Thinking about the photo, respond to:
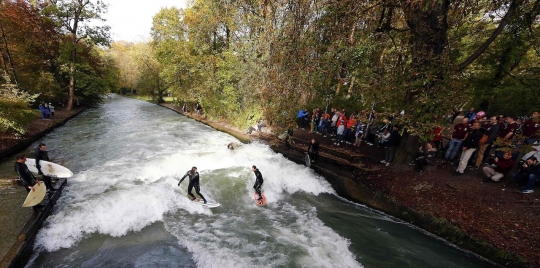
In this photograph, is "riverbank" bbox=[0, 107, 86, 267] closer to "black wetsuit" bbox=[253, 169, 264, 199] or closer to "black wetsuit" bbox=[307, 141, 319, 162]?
"black wetsuit" bbox=[253, 169, 264, 199]

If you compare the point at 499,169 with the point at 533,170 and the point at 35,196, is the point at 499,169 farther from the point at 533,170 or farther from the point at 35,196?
the point at 35,196

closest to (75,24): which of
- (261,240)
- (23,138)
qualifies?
(23,138)

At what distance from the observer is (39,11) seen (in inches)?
941

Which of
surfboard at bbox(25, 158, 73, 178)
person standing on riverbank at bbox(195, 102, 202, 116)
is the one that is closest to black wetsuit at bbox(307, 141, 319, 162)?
surfboard at bbox(25, 158, 73, 178)

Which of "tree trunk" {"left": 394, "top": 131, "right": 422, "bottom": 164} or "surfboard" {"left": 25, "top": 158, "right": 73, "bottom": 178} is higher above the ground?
"tree trunk" {"left": 394, "top": 131, "right": 422, "bottom": 164}

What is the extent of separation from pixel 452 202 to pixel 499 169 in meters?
2.24

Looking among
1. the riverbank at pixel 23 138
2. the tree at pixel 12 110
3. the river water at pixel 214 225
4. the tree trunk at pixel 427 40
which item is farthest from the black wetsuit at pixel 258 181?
the riverbank at pixel 23 138

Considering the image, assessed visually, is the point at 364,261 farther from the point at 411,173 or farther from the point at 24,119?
the point at 24,119

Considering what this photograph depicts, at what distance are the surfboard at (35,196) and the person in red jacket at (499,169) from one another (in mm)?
15559

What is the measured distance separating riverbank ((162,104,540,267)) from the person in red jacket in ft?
0.87

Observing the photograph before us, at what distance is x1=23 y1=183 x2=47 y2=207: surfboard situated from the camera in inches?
287

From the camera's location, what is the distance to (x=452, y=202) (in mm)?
8570

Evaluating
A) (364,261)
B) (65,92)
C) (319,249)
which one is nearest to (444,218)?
(364,261)

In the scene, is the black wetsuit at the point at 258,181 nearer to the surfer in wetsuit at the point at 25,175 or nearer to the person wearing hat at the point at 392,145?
the person wearing hat at the point at 392,145
